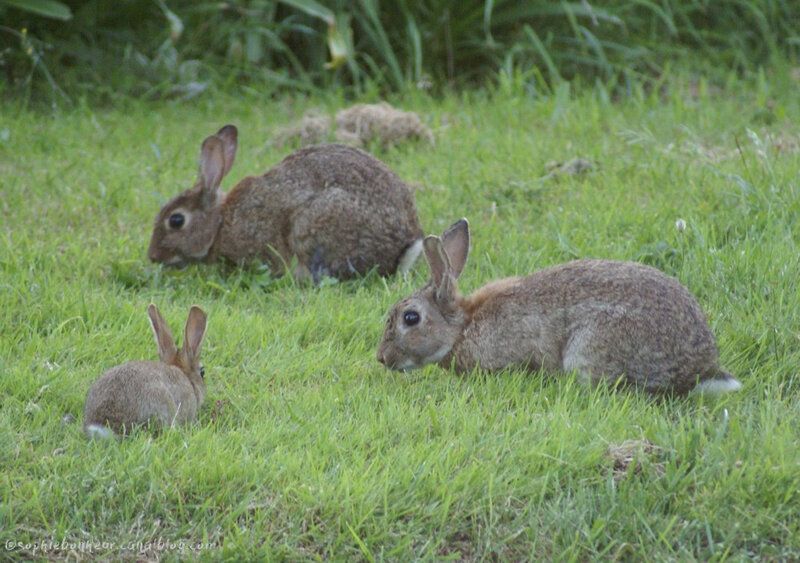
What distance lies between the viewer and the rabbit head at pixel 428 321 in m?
5.56

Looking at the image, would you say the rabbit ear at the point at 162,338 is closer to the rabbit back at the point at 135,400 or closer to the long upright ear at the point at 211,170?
the rabbit back at the point at 135,400

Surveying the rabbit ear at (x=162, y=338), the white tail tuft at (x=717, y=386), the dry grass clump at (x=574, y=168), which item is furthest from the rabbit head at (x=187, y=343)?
the dry grass clump at (x=574, y=168)

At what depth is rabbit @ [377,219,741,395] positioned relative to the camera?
5023 mm

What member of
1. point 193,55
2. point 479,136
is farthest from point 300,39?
point 479,136

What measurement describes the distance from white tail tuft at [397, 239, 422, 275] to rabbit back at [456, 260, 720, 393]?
1316mm

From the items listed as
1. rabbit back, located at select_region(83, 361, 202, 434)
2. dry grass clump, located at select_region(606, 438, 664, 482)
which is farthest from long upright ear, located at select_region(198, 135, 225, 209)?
dry grass clump, located at select_region(606, 438, 664, 482)

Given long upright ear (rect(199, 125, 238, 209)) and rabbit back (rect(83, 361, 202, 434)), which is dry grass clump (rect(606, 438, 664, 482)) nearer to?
rabbit back (rect(83, 361, 202, 434))

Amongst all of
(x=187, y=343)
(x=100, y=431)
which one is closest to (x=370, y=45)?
(x=187, y=343)

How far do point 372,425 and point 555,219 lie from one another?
109 inches

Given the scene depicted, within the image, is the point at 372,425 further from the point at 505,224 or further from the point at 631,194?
the point at 631,194

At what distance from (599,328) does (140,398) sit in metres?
2.05

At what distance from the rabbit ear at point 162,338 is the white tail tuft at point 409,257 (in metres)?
2.01

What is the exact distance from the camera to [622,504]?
421 centimetres

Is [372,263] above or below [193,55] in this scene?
below
